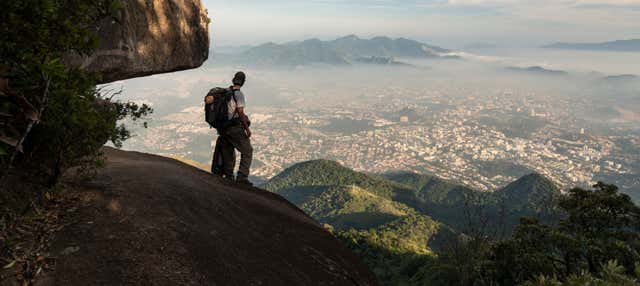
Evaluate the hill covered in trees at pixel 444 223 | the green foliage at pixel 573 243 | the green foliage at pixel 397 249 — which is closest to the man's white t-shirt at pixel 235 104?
the hill covered in trees at pixel 444 223

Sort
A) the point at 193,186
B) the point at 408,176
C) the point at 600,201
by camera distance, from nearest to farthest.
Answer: the point at 193,186 < the point at 600,201 < the point at 408,176

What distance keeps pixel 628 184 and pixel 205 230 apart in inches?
8999

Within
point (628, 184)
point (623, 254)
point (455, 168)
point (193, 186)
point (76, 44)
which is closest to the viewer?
point (76, 44)

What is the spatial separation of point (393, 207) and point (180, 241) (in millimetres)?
97875

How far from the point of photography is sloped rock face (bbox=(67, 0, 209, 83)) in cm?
1179

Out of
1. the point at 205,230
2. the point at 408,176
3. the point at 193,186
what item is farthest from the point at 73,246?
the point at 408,176

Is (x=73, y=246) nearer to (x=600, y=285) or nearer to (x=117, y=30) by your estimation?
(x=600, y=285)

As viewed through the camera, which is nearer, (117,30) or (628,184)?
(117,30)

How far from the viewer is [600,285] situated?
4.44 meters

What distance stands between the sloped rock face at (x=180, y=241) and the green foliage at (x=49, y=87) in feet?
2.75

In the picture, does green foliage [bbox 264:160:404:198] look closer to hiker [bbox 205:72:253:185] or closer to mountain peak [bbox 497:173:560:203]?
mountain peak [bbox 497:173:560:203]

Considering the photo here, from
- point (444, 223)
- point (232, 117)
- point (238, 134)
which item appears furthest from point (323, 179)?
point (232, 117)

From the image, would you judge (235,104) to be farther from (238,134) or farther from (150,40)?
(150,40)

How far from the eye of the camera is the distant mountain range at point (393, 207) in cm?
5194
